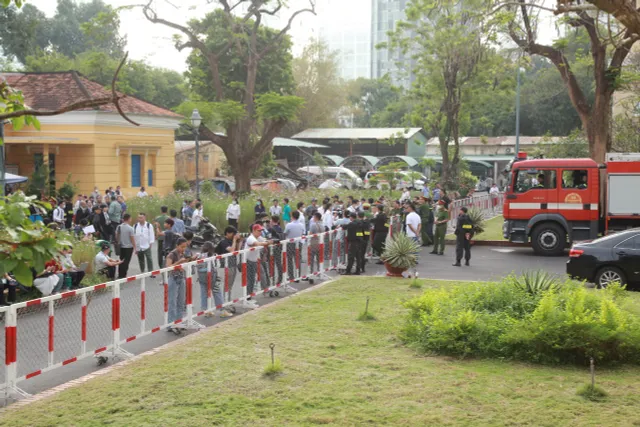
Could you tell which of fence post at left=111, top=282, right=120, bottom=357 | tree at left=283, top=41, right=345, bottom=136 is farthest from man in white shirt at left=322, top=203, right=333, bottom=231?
tree at left=283, top=41, right=345, bottom=136

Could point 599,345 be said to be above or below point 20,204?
below

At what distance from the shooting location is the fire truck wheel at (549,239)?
23.3 metres

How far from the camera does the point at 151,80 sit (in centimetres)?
7162

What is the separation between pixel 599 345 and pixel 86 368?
6.93m

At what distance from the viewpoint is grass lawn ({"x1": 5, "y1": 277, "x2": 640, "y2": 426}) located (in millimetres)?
7703

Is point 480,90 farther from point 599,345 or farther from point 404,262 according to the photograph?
point 599,345

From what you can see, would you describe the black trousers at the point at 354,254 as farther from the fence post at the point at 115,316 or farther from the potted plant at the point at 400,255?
the fence post at the point at 115,316

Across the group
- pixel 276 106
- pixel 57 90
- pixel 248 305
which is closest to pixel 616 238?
pixel 248 305

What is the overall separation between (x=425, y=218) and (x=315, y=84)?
54042 millimetres

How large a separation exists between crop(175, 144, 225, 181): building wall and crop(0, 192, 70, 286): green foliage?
4579 cm

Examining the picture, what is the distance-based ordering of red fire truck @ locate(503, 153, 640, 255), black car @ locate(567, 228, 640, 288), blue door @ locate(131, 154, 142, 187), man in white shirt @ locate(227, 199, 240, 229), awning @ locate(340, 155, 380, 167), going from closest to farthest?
black car @ locate(567, 228, 640, 288)
red fire truck @ locate(503, 153, 640, 255)
man in white shirt @ locate(227, 199, 240, 229)
blue door @ locate(131, 154, 142, 187)
awning @ locate(340, 155, 380, 167)

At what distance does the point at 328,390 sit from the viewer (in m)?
8.59

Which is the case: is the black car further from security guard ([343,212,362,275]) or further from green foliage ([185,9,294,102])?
green foliage ([185,9,294,102])

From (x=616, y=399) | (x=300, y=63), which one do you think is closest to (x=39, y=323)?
(x=616, y=399)
